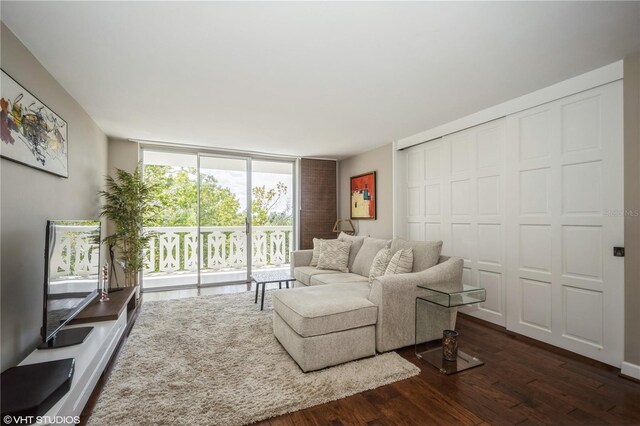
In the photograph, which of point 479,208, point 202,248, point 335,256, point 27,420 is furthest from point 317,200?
point 27,420

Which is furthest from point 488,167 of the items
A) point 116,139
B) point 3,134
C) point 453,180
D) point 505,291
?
point 116,139

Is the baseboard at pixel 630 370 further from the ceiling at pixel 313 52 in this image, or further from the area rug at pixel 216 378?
the ceiling at pixel 313 52

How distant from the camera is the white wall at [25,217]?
1735 mm

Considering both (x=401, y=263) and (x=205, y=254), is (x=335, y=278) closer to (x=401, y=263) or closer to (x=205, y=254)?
(x=401, y=263)

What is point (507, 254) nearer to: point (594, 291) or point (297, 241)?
point (594, 291)

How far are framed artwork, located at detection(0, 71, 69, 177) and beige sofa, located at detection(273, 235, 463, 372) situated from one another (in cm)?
211

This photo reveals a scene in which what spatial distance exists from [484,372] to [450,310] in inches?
23.1

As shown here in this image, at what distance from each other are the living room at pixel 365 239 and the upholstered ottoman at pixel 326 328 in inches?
0.7

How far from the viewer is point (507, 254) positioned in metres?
Answer: 3.00

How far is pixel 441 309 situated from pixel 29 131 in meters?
3.54

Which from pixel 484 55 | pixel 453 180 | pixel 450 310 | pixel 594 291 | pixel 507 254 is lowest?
pixel 450 310

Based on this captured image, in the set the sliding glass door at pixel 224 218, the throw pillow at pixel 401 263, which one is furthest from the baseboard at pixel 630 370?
the sliding glass door at pixel 224 218

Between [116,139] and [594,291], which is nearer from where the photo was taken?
[594,291]

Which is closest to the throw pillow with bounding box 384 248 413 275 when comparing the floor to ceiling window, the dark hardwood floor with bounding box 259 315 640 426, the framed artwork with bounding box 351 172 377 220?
the dark hardwood floor with bounding box 259 315 640 426
